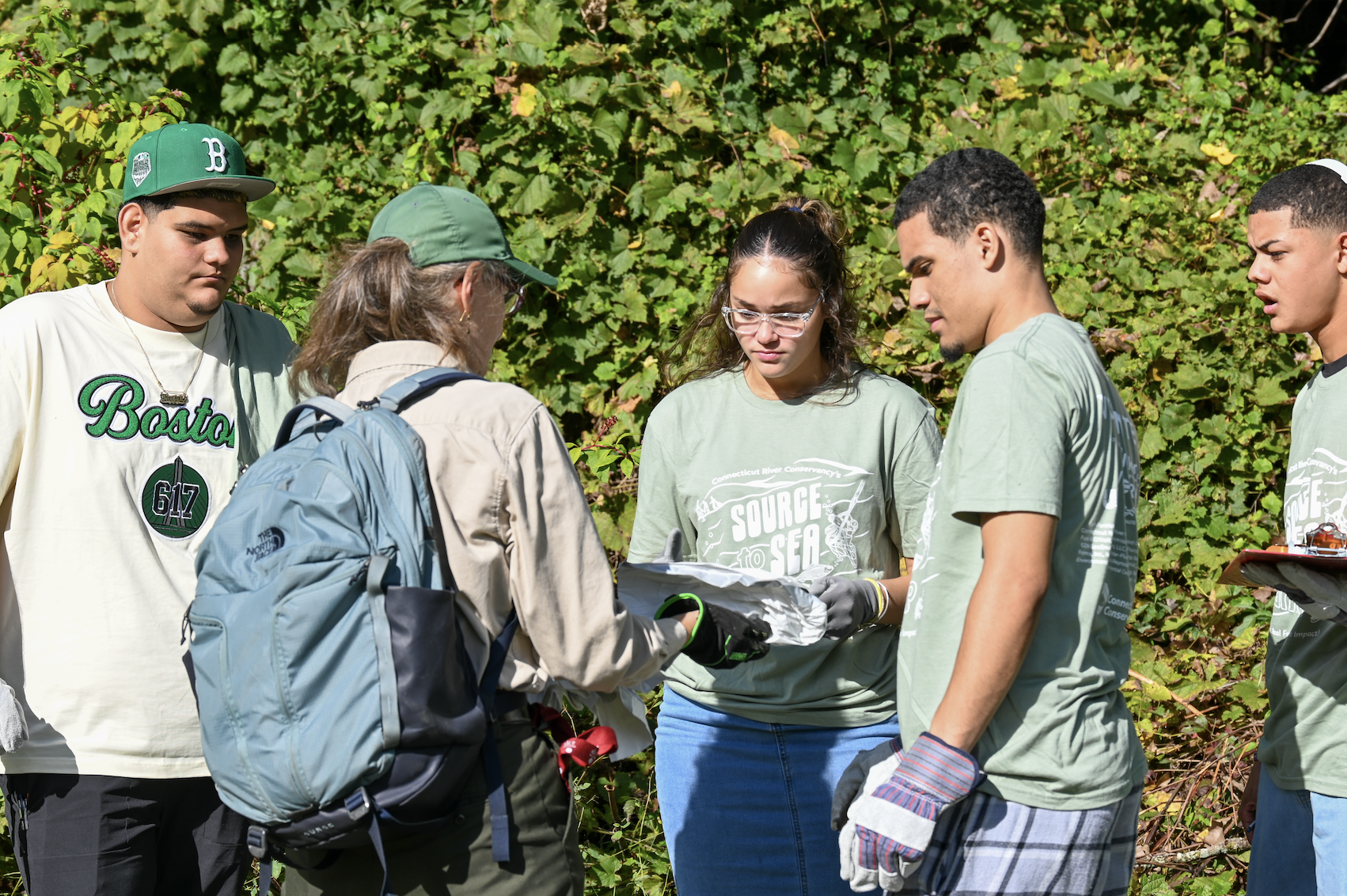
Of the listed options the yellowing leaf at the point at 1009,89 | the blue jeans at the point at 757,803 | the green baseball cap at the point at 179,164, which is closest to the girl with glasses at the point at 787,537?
the blue jeans at the point at 757,803

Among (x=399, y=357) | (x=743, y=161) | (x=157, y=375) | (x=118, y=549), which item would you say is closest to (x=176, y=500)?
(x=118, y=549)

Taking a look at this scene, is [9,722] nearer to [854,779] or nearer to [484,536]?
[484,536]

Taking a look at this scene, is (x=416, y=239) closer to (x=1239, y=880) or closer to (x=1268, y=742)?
(x=1268, y=742)

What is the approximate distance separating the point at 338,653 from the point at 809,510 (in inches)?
48.0

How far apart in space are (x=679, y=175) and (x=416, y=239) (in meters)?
2.98

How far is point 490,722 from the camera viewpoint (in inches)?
71.5

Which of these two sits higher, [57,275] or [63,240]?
[63,240]

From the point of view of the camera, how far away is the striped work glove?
1.78 meters

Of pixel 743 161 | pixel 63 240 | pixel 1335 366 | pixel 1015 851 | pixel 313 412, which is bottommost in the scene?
pixel 1015 851

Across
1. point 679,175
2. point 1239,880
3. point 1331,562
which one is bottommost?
point 1239,880

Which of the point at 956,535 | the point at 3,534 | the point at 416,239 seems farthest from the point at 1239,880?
the point at 3,534

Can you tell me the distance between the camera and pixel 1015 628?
1766 mm

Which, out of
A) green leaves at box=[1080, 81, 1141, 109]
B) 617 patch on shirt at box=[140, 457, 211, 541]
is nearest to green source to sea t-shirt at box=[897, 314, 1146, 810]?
617 patch on shirt at box=[140, 457, 211, 541]

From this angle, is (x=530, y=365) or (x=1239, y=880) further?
(x=530, y=365)
